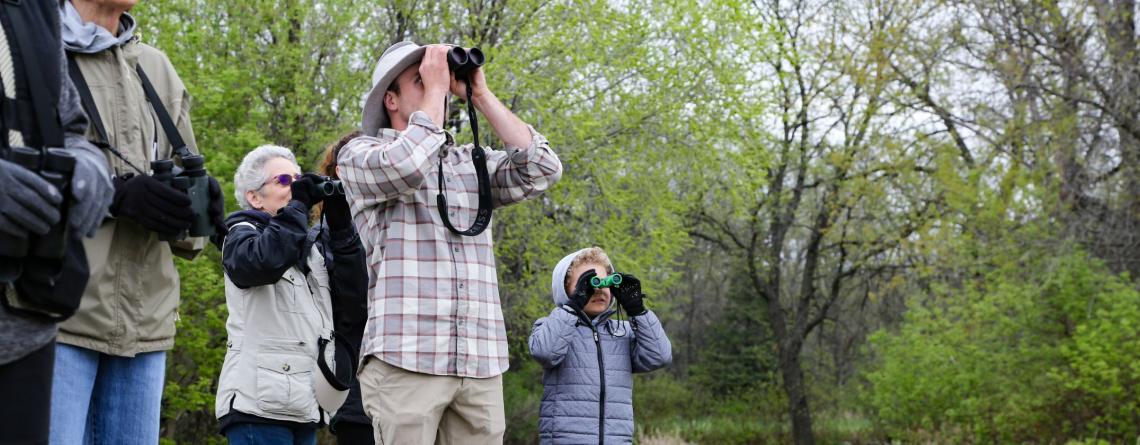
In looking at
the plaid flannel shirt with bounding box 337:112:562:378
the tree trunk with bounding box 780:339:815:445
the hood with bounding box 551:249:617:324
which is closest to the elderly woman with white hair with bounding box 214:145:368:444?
the plaid flannel shirt with bounding box 337:112:562:378

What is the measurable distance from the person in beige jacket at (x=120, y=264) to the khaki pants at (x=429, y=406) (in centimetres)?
63

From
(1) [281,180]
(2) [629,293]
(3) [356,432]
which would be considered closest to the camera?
(1) [281,180]

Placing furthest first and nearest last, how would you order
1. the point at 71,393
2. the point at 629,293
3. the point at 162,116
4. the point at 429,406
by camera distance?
the point at 629,293, the point at 429,406, the point at 162,116, the point at 71,393

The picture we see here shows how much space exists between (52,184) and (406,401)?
138 centimetres

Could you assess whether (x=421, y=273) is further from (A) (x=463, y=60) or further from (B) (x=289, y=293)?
(B) (x=289, y=293)

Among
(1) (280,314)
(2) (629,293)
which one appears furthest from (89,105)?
(2) (629,293)

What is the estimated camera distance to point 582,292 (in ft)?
16.7

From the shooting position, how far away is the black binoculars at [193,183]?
2.50 m

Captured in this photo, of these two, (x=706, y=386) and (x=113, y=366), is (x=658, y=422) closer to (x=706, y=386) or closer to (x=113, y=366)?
(x=706, y=386)

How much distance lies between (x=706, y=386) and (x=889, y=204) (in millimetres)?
13755

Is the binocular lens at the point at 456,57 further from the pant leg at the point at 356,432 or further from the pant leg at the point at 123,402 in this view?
the pant leg at the point at 356,432

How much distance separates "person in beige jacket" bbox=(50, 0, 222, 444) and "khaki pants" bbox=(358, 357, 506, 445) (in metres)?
0.63

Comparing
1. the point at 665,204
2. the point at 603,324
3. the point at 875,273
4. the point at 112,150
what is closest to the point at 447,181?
the point at 112,150

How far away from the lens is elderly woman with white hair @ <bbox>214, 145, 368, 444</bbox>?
349 centimetres
